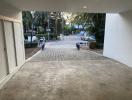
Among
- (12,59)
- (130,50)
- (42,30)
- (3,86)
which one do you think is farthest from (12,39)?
(42,30)

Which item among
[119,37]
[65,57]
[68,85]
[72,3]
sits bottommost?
[68,85]

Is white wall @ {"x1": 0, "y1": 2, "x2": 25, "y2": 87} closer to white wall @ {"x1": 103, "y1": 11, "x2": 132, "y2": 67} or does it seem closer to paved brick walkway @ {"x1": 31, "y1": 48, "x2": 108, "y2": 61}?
paved brick walkway @ {"x1": 31, "y1": 48, "x2": 108, "y2": 61}

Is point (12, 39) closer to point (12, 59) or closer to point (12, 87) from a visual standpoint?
point (12, 59)

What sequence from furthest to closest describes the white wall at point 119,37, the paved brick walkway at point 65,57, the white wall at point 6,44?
the paved brick walkway at point 65,57, the white wall at point 119,37, the white wall at point 6,44

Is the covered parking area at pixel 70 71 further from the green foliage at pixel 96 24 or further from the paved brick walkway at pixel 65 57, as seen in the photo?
the green foliage at pixel 96 24

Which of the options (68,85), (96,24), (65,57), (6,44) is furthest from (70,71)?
(96,24)

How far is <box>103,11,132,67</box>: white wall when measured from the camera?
20.0ft

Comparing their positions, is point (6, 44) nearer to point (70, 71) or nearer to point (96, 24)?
point (70, 71)

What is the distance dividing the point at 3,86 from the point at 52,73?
1.77 m

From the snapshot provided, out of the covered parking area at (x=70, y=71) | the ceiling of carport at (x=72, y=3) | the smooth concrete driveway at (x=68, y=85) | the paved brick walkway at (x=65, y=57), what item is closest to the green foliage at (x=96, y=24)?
the paved brick walkway at (x=65, y=57)

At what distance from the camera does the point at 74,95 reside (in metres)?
3.41

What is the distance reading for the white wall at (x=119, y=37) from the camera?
6.11m

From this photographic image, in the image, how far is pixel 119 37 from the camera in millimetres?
6945

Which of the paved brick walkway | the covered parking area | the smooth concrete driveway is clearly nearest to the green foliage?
the paved brick walkway
